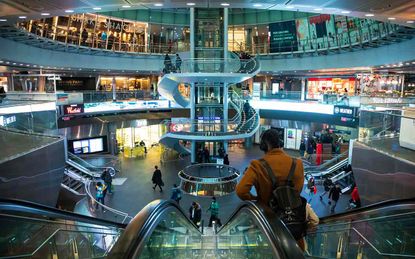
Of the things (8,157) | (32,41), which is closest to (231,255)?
(8,157)

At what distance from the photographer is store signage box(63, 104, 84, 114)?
22.5 m

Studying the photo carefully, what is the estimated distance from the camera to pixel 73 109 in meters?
23.0

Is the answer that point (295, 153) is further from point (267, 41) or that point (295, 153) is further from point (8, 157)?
point (8, 157)

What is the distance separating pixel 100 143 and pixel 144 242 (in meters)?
27.2

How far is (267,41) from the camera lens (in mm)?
31766

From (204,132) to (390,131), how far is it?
1218 cm

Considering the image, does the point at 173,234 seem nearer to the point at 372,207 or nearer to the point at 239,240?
the point at 239,240

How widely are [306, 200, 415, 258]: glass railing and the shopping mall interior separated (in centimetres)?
2

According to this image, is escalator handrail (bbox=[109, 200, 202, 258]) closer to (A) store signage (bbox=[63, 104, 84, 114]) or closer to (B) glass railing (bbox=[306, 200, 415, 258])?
(B) glass railing (bbox=[306, 200, 415, 258])

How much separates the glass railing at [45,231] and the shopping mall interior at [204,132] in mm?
26

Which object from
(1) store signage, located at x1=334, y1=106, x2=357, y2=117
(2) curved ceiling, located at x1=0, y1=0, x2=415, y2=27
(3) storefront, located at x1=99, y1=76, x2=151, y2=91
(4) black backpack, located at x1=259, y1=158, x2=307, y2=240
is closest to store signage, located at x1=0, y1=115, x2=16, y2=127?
(2) curved ceiling, located at x1=0, y1=0, x2=415, y2=27

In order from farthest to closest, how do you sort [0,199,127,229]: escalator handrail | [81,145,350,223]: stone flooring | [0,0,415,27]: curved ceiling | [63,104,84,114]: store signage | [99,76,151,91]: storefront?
[99,76,151,91]: storefront, [63,104,84,114]: store signage, [81,145,350,223]: stone flooring, [0,0,415,27]: curved ceiling, [0,199,127,229]: escalator handrail

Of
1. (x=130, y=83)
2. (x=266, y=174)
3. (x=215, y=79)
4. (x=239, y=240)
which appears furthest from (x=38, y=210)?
(x=130, y=83)

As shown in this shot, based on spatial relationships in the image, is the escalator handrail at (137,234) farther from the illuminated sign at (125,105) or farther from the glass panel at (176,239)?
the illuminated sign at (125,105)
